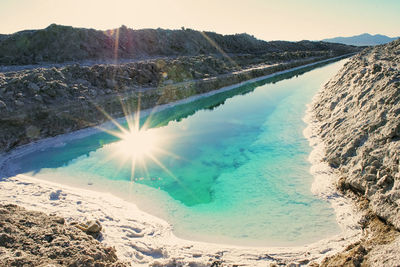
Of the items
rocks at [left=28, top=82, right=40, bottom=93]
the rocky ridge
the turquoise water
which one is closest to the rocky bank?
the turquoise water

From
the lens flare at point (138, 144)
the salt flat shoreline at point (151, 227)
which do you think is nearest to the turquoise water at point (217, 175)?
the lens flare at point (138, 144)

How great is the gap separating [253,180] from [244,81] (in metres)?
22.2

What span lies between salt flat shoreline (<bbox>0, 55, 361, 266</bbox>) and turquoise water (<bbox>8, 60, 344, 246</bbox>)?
33 cm

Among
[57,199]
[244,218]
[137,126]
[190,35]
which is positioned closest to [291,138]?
[244,218]

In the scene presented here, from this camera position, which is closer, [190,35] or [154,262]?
[154,262]

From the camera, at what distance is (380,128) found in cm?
747

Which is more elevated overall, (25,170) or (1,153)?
(1,153)

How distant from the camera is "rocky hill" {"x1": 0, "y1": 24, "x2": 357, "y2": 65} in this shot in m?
29.4

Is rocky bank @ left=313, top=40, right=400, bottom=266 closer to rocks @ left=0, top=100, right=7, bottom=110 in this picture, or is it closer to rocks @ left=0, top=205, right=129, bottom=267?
rocks @ left=0, top=205, right=129, bottom=267

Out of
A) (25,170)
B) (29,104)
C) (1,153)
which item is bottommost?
(25,170)

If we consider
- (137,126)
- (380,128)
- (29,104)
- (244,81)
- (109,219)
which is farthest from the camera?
(244,81)

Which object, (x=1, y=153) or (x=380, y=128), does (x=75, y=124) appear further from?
(x=380, y=128)

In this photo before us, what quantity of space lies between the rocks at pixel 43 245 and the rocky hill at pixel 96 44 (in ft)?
93.7

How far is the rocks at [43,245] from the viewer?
12.8 feet
